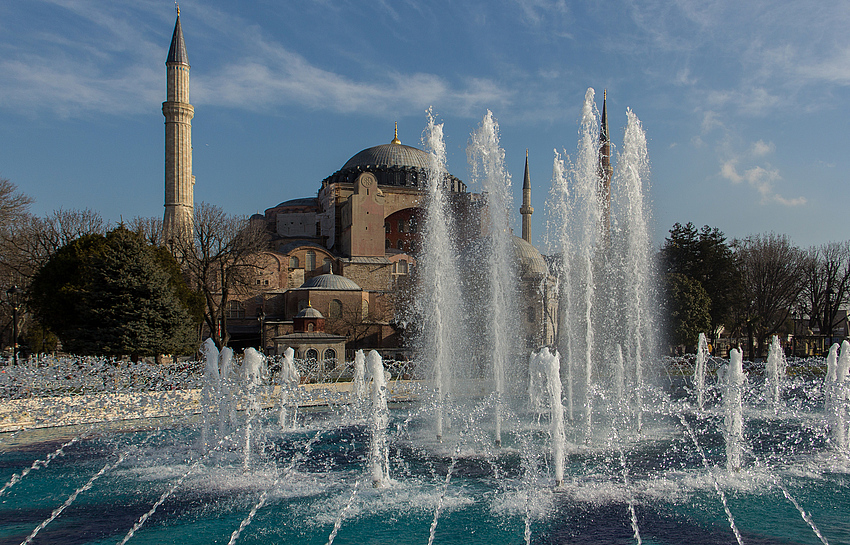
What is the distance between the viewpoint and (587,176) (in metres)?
13.7

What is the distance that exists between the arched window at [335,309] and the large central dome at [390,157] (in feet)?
46.1

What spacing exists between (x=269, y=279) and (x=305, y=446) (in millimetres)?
23282

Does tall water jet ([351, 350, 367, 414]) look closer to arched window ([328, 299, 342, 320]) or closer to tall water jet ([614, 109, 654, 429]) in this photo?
tall water jet ([614, 109, 654, 429])

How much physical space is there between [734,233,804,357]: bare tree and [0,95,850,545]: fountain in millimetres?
13602

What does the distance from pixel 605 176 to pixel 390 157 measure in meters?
18.0

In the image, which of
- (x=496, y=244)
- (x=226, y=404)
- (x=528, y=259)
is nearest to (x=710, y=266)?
(x=528, y=259)

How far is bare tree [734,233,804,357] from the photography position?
2606 centimetres

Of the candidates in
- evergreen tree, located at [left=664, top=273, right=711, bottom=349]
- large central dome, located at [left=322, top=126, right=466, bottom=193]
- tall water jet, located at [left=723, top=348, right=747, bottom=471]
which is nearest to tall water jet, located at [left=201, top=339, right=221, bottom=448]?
tall water jet, located at [left=723, top=348, right=747, bottom=471]

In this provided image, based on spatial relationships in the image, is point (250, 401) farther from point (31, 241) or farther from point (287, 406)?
point (31, 241)

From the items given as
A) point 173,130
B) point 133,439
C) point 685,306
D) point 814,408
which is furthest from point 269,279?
point 814,408

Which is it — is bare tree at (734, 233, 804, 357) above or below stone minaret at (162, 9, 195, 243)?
below

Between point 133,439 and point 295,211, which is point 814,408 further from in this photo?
point 295,211

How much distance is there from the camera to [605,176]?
80.5 feet

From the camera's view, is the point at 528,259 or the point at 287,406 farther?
the point at 528,259
